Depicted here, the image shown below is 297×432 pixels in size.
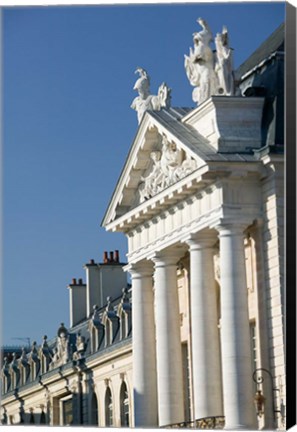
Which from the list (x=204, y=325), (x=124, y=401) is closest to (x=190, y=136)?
(x=204, y=325)

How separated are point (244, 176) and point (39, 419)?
3760 cm

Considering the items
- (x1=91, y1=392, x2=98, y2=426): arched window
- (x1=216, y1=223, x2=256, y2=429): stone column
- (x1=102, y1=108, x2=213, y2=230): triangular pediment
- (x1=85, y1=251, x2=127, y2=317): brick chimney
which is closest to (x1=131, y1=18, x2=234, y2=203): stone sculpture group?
(x1=102, y1=108, x2=213, y2=230): triangular pediment

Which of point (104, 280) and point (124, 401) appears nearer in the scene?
point (124, 401)

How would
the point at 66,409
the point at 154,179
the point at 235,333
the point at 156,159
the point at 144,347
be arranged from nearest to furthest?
the point at 235,333, the point at 156,159, the point at 154,179, the point at 144,347, the point at 66,409

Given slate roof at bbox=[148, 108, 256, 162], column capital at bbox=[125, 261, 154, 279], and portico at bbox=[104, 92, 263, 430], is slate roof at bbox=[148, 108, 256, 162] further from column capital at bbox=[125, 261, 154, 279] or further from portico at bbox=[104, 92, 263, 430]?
column capital at bbox=[125, 261, 154, 279]

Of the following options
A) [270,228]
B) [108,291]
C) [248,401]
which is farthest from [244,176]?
[108,291]

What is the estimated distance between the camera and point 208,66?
61594mm

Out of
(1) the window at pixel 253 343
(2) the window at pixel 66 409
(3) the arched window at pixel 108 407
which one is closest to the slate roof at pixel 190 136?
(1) the window at pixel 253 343

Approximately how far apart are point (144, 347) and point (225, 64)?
10.6 m

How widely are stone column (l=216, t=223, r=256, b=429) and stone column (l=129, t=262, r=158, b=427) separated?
295 inches

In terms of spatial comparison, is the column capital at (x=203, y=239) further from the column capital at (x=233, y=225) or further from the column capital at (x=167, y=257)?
the column capital at (x=167, y=257)

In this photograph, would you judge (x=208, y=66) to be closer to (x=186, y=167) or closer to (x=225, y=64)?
(x=225, y=64)

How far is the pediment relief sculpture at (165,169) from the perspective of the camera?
62188 mm

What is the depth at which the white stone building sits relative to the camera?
5941 cm
